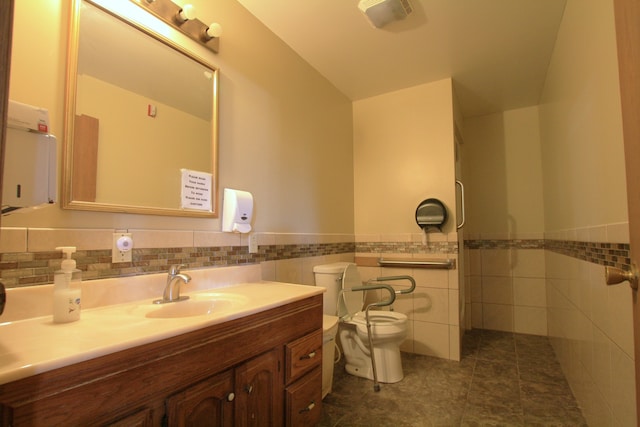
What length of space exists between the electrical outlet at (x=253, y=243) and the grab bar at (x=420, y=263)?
4.74 ft

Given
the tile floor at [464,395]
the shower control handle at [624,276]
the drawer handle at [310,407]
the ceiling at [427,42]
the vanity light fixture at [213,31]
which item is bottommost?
the tile floor at [464,395]

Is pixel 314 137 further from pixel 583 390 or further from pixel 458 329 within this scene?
pixel 583 390

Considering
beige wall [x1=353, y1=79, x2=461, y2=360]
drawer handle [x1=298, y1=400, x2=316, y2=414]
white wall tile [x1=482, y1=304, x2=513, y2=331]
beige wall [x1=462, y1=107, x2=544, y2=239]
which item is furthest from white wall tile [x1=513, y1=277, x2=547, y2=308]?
drawer handle [x1=298, y1=400, x2=316, y2=414]

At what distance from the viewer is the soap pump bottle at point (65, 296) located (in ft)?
3.01

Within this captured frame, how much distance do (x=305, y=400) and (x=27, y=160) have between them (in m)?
1.33

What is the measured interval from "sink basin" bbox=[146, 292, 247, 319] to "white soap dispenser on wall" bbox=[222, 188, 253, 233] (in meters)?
0.38

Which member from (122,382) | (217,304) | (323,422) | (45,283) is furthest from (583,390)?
(45,283)

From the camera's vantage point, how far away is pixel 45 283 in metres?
0.99

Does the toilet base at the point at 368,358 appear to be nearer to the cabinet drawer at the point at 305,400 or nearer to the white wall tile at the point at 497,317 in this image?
the cabinet drawer at the point at 305,400

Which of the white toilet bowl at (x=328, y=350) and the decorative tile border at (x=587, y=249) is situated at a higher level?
the decorative tile border at (x=587, y=249)

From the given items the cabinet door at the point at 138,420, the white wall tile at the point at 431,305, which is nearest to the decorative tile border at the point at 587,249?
the white wall tile at the point at 431,305

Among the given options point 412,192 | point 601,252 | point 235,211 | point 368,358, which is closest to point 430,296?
point 368,358

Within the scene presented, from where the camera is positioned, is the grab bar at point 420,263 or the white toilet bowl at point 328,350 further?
the grab bar at point 420,263

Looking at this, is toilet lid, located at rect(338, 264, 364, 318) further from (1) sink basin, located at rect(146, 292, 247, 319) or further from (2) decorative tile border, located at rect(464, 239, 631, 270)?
(2) decorative tile border, located at rect(464, 239, 631, 270)
